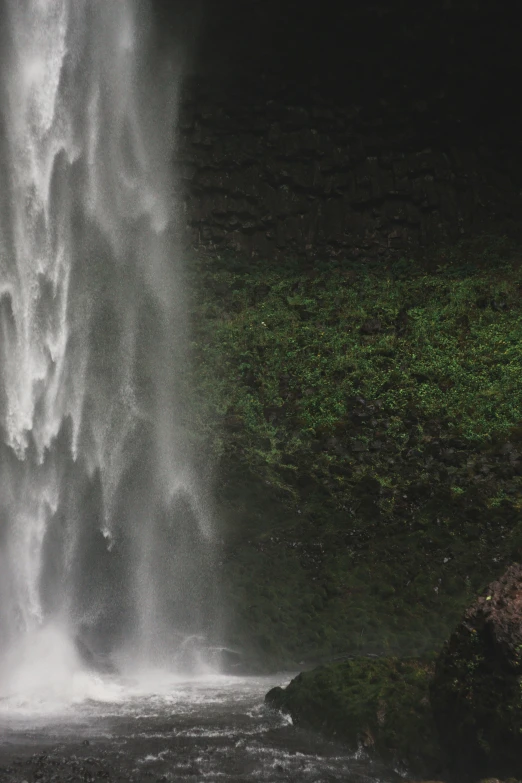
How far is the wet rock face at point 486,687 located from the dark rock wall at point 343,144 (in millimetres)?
11803

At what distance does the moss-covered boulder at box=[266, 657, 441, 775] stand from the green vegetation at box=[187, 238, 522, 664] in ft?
9.73

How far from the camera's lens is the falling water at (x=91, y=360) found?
36.3 ft

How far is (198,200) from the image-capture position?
17656 millimetres

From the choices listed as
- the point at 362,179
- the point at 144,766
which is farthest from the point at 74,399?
the point at 362,179

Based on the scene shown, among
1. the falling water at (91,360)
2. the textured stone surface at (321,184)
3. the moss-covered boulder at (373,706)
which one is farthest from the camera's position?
the textured stone surface at (321,184)

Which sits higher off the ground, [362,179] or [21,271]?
[362,179]

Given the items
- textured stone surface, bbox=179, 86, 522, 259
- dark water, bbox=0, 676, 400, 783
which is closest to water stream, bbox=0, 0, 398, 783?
dark water, bbox=0, 676, 400, 783

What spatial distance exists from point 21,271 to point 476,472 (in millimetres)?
8020

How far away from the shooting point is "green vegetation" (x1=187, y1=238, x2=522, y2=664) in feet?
37.9

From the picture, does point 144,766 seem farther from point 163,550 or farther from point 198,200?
point 198,200

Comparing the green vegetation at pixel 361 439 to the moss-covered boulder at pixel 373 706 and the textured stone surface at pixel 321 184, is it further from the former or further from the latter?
the moss-covered boulder at pixel 373 706

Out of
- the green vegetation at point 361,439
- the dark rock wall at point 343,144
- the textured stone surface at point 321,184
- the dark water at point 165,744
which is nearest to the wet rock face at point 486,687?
the dark water at point 165,744

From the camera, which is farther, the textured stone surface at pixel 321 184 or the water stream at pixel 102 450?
the textured stone surface at pixel 321 184

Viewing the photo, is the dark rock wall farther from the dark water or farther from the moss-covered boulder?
the dark water
